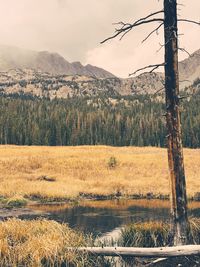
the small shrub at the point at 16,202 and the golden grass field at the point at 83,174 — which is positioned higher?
the golden grass field at the point at 83,174

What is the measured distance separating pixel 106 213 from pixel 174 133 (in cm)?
2338

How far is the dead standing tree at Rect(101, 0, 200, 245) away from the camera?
47.1 ft

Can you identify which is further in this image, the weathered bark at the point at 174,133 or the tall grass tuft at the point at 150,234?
the tall grass tuft at the point at 150,234

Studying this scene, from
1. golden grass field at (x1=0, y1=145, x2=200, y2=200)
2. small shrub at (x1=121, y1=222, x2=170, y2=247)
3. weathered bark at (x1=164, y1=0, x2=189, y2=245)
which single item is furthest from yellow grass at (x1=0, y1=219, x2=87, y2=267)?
golden grass field at (x1=0, y1=145, x2=200, y2=200)

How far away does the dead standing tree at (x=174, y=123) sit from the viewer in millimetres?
14352

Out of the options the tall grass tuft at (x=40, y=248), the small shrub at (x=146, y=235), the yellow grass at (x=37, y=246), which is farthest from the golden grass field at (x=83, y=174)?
the tall grass tuft at (x=40, y=248)

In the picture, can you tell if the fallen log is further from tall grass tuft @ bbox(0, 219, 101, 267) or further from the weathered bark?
the weathered bark

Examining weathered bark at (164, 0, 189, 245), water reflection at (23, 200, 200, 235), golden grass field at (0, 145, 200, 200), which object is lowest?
water reflection at (23, 200, 200, 235)

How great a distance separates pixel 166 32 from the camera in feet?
49.4

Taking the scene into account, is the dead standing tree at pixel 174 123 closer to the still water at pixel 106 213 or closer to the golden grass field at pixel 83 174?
the still water at pixel 106 213

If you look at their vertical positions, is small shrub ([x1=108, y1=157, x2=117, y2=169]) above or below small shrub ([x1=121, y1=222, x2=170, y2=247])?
above

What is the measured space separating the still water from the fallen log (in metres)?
12.8

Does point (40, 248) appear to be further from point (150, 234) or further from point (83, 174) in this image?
point (83, 174)

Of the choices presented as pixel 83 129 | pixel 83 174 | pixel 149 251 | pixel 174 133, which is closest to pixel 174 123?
pixel 174 133
